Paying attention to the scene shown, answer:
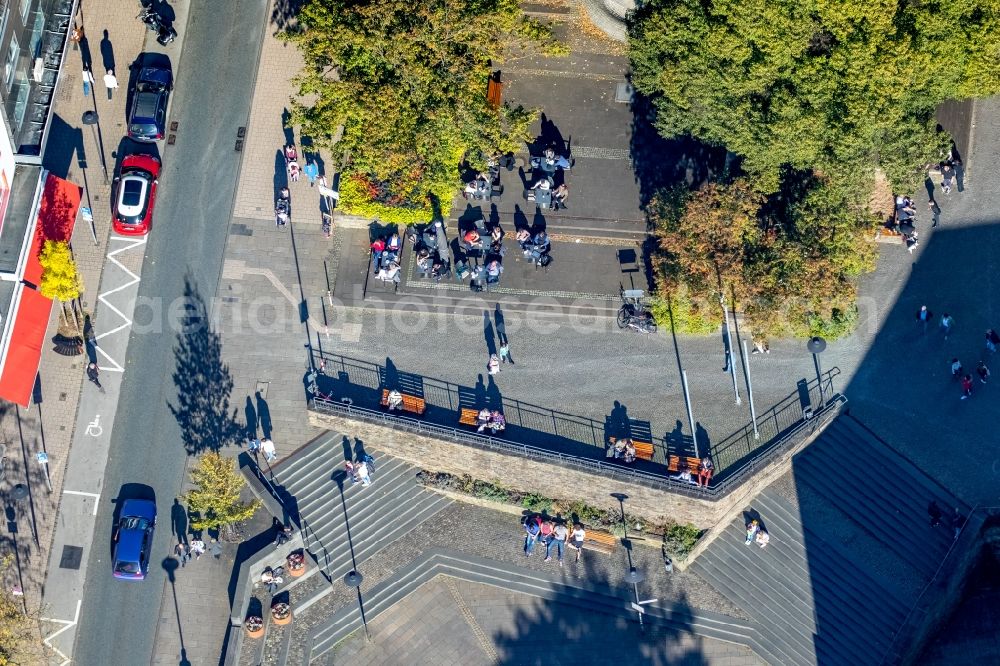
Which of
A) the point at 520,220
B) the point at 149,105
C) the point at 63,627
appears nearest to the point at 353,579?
the point at 63,627

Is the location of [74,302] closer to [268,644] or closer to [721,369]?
[268,644]

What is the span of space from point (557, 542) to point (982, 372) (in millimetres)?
24412

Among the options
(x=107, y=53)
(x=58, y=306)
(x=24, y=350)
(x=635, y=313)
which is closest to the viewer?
(x=24, y=350)

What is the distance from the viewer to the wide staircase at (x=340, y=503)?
203ft

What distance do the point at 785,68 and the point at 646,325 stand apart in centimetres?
1482

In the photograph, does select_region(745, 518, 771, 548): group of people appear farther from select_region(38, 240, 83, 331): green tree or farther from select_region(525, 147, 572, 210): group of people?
select_region(38, 240, 83, 331): green tree

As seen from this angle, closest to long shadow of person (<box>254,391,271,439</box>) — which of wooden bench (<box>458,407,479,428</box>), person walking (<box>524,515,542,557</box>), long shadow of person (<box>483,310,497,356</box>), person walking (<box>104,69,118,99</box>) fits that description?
wooden bench (<box>458,407,479,428</box>)

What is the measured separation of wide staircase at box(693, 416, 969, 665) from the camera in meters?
61.6

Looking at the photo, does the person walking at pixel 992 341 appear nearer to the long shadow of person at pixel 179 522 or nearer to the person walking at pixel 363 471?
the person walking at pixel 363 471

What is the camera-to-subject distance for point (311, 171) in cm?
6412

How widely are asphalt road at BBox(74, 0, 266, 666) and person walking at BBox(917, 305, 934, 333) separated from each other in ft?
124

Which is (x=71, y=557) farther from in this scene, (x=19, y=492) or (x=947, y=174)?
(x=947, y=174)

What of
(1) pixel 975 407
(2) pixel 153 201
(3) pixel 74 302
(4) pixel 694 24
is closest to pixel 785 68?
(4) pixel 694 24

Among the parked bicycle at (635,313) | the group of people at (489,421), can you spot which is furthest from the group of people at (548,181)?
the group of people at (489,421)
